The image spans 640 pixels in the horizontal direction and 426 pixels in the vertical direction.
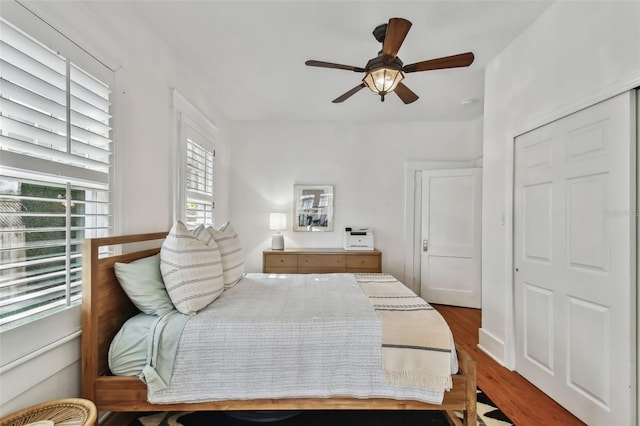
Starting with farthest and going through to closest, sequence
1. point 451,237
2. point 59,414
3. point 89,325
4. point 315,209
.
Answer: point 315,209
point 451,237
point 89,325
point 59,414

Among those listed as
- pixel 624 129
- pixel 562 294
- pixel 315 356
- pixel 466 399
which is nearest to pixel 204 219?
pixel 315 356

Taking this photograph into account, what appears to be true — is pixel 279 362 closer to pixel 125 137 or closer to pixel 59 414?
pixel 59 414

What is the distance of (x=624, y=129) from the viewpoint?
1496 millimetres

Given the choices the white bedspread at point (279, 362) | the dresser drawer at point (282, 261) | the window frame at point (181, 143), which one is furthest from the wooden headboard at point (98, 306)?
the dresser drawer at point (282, 261)

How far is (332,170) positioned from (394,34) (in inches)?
100

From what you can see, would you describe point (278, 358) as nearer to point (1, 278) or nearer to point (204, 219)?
point (1, 278)

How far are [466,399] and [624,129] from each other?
1.63 meters

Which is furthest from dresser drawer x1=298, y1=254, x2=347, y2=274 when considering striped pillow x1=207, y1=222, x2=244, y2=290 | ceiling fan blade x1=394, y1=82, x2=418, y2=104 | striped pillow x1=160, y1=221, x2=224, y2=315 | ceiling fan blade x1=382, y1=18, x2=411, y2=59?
ceiling fan blade x1=382, y1=18, x2=411, y2=59

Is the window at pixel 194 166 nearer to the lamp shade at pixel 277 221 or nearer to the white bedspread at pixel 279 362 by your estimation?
the lamp shade at pixel 277 221

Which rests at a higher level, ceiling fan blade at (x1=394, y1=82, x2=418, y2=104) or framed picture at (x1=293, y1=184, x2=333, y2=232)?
ceiling fan blade at (x1=394, y1=82, x2=418, y2=104)

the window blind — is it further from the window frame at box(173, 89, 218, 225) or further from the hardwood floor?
the hardwood floor

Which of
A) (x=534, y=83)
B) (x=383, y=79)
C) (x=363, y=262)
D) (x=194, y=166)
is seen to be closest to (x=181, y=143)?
(x=194, y=166)

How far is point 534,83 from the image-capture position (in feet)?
6.91

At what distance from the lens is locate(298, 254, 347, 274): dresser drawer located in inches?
144
